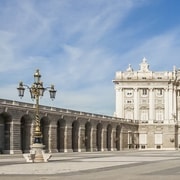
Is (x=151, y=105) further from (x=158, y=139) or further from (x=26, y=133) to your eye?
(x=26, y=133)

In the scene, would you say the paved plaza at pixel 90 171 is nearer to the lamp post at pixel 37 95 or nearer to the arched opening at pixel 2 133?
the lamp post at pixel 37 95

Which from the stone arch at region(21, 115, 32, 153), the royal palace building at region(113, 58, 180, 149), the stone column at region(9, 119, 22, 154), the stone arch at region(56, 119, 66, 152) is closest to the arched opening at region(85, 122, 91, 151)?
the stone arch at region(56, 119, 66, 152)

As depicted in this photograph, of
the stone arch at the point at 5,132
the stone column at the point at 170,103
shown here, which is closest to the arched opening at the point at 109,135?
the stone column at the point at 170,103

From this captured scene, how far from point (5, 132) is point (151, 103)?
6010 centimetres

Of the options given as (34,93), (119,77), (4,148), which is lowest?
(4,148)

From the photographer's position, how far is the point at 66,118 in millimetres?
88500

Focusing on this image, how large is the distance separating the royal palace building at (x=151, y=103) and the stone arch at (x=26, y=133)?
50.4 metres

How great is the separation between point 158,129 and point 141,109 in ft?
22.1

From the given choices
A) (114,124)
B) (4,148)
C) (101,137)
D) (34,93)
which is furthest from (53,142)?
(34,93)

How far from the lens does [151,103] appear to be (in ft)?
417

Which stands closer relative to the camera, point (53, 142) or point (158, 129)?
point (53, 142)

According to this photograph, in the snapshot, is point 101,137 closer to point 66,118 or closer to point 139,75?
point 66,118

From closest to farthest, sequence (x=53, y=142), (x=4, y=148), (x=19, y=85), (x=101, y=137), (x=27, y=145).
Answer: (x=19, y=85) < (x=4, y=148) < (x=27, y=145) < (x=53, y=142) < (x=101, y=137)

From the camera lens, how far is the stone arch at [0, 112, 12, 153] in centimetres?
7212
